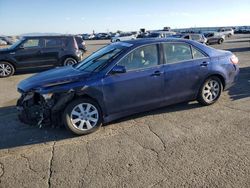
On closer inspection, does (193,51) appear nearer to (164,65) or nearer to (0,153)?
(164,65)

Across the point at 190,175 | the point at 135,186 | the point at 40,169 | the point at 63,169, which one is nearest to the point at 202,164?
the point at 190,175

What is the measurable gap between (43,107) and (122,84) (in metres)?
1.47

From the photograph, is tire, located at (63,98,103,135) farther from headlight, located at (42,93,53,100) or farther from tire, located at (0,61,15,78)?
tire, located at (0,61,15,78)

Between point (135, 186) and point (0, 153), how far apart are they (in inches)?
92.5

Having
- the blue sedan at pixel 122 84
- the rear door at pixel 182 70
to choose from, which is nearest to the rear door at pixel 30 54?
the blue sedan at pixel 122 84

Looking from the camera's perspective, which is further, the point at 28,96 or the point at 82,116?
the point at 28,96

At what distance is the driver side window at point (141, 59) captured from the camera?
5072 millimetres

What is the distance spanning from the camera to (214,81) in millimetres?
6059

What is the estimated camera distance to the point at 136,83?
5.04 m

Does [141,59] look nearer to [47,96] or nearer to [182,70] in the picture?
[182,70]

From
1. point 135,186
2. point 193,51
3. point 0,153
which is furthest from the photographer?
point 193,51

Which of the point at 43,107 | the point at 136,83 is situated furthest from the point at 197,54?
the point at 43,107

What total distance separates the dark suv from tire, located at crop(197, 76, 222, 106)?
8260mm

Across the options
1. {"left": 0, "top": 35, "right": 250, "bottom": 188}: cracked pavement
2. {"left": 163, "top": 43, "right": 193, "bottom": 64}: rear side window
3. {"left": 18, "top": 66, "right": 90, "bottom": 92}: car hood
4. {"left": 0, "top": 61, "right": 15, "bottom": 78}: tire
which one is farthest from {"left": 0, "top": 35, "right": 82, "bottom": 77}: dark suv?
{"left": 163, "top": 43, "right": 193, "bottom": 64}: rear side window
